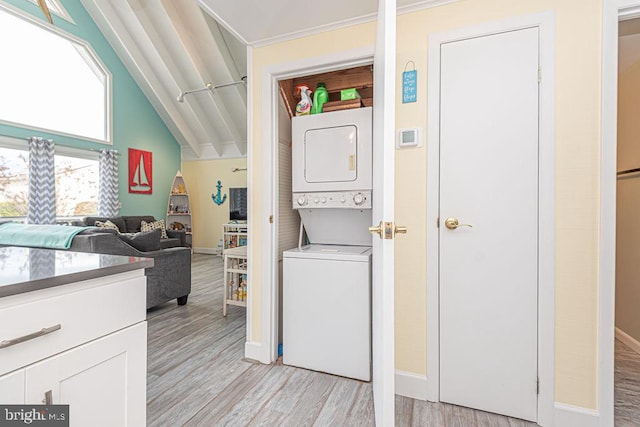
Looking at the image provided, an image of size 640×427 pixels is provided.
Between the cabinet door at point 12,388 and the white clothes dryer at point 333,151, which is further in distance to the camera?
the white clothes dryer at point 333,151

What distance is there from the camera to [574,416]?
4.77 feet

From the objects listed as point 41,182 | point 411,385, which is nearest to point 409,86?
point 411,385

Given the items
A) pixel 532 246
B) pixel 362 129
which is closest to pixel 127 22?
pixel 362 129

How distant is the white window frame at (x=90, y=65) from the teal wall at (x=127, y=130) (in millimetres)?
54

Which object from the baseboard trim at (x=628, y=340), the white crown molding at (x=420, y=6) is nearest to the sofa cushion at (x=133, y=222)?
the white crown molding at (x=420, y=6)

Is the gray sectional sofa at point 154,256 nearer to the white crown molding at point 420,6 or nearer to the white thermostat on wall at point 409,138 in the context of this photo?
the white thermostat on wall at point 409,138

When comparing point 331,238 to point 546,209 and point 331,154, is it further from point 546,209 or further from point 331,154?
point 546,209

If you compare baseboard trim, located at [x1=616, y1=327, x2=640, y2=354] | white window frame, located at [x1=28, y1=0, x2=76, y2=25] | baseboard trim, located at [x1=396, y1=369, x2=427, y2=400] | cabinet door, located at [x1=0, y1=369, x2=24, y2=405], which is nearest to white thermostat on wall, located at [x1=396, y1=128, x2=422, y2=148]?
baseboard trim, located at [x1=396, y1=369, x2=427, y2=400]

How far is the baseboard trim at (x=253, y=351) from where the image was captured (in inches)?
84.0

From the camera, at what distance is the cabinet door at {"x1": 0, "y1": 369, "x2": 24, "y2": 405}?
0.69 m

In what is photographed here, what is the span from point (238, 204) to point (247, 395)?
543 centimetres

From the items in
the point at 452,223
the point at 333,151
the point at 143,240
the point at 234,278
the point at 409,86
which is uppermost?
the point at 409,86

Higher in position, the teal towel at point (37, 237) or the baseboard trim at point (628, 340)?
the teal towel at point (37, 237)

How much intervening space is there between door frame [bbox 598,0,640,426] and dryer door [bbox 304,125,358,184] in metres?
1.25
